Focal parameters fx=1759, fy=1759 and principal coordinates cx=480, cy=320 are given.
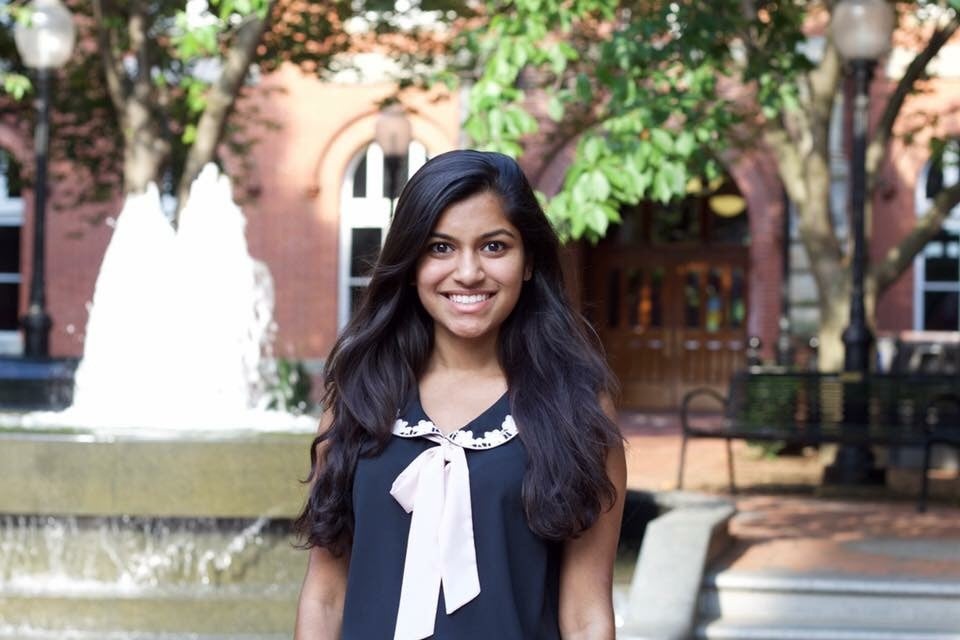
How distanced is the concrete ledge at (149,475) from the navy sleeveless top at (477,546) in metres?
4.40

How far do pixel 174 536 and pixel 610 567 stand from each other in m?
4.87

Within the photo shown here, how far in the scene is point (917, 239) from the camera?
569 inches

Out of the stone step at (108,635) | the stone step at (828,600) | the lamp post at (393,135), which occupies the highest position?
the lamp post at (393,135)

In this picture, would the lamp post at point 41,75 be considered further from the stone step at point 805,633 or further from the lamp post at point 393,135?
the stone step at point 805,633

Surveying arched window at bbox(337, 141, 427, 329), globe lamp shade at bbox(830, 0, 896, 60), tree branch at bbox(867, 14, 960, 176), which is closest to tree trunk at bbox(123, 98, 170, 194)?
globe lamp shade at bbox(830, 0, 896, 60)

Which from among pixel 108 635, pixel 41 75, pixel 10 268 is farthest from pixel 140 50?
pixel 10 268

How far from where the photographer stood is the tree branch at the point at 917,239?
14.3 meters

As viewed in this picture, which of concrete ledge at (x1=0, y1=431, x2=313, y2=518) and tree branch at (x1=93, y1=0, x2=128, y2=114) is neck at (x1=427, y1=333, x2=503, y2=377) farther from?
tree branch at (x1=93, y1=0, x2=128, y2=114)

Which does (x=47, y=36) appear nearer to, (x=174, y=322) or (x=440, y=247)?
(x=174, y=322)

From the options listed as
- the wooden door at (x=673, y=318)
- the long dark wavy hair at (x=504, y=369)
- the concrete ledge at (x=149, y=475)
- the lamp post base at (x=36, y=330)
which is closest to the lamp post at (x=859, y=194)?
the lamp post base at (x=36, y=330)

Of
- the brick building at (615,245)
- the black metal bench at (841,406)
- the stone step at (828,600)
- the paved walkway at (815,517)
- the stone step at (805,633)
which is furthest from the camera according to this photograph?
the brick building at (615,245)

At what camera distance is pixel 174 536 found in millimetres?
7480

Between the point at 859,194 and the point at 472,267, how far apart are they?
36.4 ft

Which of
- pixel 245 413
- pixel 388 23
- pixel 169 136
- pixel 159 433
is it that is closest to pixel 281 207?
pixel 388 23
